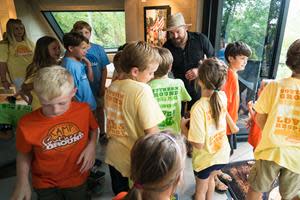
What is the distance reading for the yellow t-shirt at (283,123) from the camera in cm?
134

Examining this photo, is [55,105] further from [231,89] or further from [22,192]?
[231,89]

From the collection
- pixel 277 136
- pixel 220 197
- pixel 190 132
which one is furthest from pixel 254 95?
pixel 190 132

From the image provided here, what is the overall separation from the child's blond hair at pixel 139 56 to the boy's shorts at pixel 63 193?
2.51ft

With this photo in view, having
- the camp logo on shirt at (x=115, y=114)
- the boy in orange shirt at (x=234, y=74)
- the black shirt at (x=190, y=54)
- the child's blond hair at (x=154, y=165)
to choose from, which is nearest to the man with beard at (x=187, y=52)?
the black shirt at (x=190, y=54)

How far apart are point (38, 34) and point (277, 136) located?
7.50m

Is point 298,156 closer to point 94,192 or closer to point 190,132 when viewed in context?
point 190,132

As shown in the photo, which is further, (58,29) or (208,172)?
(58,29)

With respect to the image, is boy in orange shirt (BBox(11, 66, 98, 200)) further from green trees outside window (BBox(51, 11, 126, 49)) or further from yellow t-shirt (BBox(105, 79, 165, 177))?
green trees outside window (BBox(51, 11, 126, 49))

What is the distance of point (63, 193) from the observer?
4.49 ft

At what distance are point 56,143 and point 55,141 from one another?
1 cm

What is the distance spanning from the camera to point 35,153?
3.98 ft

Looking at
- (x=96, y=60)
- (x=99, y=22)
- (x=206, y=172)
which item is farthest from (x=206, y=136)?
(x=99, y=22)

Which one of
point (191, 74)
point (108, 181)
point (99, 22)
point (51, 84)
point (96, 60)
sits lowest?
point (108, 181)

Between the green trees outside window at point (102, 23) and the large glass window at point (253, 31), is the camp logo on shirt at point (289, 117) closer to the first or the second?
the large glass window at point (253, 31)
